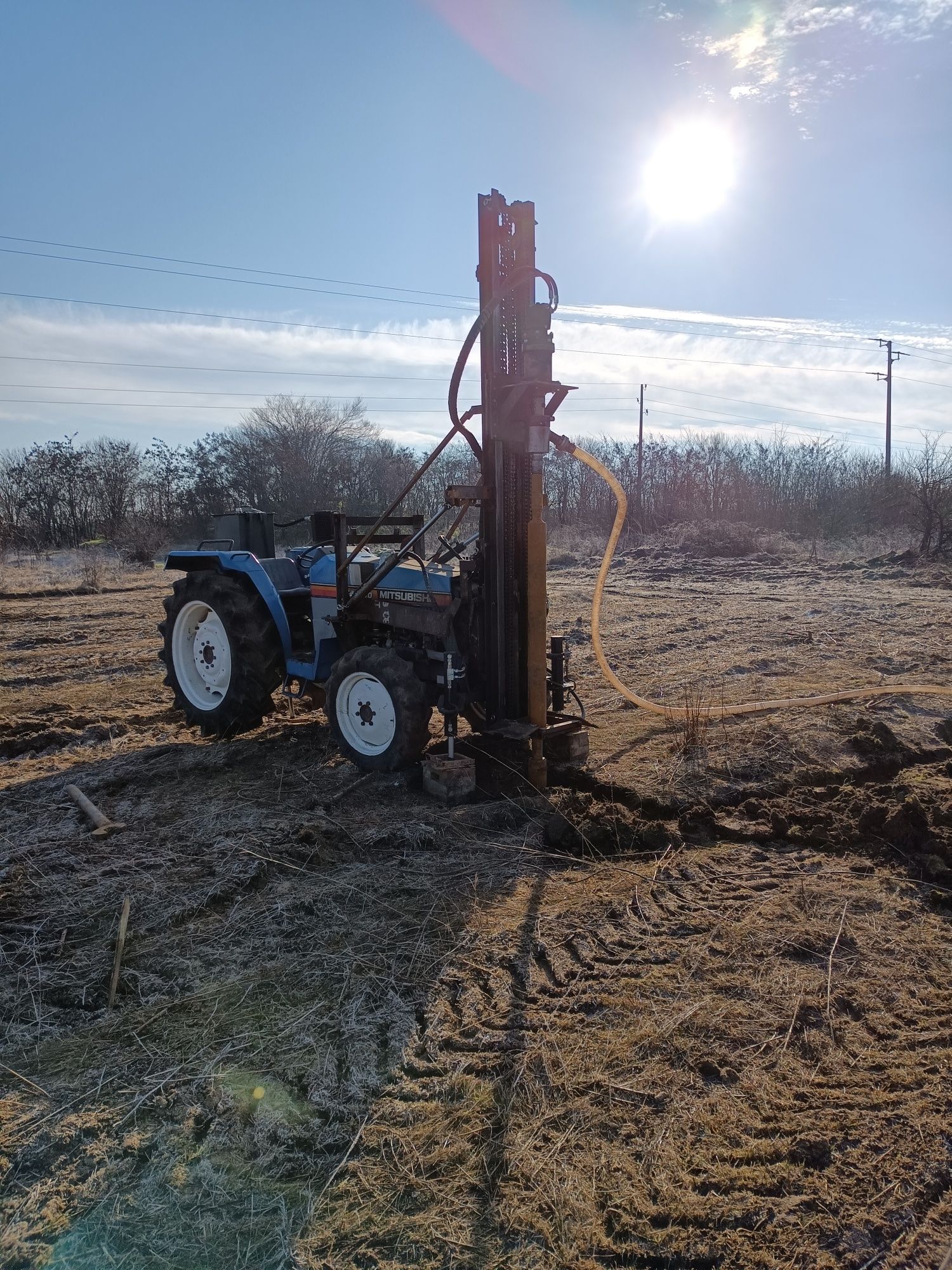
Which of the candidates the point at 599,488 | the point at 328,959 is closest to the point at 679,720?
the point at 328,959

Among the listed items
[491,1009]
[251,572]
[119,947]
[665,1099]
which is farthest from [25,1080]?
[251,572]

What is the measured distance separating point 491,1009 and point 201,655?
177 inches

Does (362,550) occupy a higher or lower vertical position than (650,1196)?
higher

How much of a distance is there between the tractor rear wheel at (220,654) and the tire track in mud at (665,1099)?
3.07 meters

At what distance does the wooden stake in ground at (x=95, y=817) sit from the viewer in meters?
4.64

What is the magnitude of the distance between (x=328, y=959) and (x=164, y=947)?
0.67 m

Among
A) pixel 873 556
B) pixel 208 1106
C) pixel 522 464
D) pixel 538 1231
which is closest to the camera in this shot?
pixel 538 1231

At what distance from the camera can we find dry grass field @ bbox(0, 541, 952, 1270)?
7.07ft

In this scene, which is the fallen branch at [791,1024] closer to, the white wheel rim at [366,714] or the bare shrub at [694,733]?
the bare shrub at [694,733]

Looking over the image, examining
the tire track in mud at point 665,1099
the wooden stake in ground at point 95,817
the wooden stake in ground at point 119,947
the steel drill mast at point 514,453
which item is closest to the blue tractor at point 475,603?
the steel drill mast at point 514,453

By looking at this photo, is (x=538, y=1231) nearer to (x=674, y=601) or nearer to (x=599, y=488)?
(x=674, y=601)

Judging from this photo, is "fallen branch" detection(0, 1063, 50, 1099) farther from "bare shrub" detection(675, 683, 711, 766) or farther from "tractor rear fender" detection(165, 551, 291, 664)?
"bare shrub" detection(675, 683, 711, 766)

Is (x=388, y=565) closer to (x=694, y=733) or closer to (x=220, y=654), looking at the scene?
(x=220, y=654)

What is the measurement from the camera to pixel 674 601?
1324cm
